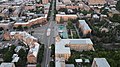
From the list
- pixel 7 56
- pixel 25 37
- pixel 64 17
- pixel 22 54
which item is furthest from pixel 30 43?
pixel 64 17

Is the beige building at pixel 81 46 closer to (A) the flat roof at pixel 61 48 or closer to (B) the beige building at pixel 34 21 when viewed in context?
(A) the flat roof at pixel 61 48

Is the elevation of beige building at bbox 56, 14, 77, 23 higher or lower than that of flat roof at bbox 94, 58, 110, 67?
lower

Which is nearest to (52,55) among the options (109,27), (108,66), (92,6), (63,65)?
(63,65)

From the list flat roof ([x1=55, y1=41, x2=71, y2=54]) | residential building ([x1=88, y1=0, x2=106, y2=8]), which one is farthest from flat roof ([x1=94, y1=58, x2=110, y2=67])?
residential building ([x1=88, y1=0, x2=106, y2=8])

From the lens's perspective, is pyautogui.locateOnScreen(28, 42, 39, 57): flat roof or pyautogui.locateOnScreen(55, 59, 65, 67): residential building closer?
pyautogui.locateOnScreen(55, 59, 65, 67): residential building

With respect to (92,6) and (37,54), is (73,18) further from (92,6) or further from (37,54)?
(37,54)

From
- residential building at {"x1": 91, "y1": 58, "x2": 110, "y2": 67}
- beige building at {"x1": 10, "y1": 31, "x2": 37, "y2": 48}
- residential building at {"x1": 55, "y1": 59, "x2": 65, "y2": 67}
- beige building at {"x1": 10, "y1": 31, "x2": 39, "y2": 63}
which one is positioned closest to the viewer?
residential building at {"x1": 91, "y1": 58, "x2": 110, "y2": 67}

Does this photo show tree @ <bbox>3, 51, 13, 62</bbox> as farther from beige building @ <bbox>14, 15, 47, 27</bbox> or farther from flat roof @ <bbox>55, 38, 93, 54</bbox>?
beige building @ <bbox>14, 15, 47, 27</bbox>

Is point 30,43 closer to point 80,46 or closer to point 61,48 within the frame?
point 61,48
